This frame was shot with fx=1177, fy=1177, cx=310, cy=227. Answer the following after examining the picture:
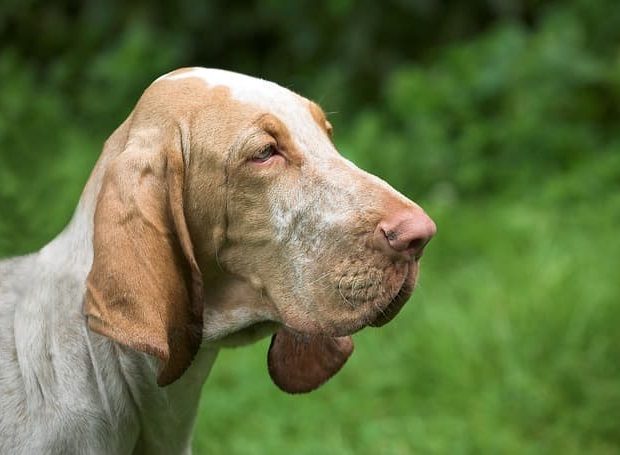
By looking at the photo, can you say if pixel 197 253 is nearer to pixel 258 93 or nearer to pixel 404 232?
pixel 258 93

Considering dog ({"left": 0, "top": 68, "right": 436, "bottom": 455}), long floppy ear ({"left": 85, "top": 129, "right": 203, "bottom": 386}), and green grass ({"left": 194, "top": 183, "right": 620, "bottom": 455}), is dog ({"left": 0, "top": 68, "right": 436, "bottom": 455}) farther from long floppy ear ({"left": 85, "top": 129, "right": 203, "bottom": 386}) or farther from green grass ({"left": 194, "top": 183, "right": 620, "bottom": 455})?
green grass ({"left": 194, "top": 183, "right": 620, "bottom": 455})

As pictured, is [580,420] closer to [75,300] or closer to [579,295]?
[579,295]

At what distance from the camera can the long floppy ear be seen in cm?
260

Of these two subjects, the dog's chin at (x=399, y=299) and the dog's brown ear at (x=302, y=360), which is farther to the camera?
the dog's brown ear at (x=302, y=360)

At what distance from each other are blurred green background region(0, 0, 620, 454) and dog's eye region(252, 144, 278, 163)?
5.54 ft

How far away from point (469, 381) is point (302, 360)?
1990mm

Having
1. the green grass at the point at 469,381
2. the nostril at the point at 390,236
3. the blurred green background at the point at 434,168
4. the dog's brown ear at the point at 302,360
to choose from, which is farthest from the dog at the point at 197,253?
the green grass at the point at 469,381

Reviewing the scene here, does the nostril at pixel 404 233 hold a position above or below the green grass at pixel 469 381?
above

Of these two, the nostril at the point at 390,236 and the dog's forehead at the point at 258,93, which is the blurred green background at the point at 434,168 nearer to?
the dog's forehead at the point at 258,93

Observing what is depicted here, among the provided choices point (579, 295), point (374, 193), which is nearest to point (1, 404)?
point (374, 193)

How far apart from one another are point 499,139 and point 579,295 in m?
2.06

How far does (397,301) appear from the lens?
9.21 feet

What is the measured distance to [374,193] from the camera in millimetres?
2758

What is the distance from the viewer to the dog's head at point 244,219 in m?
2.69
